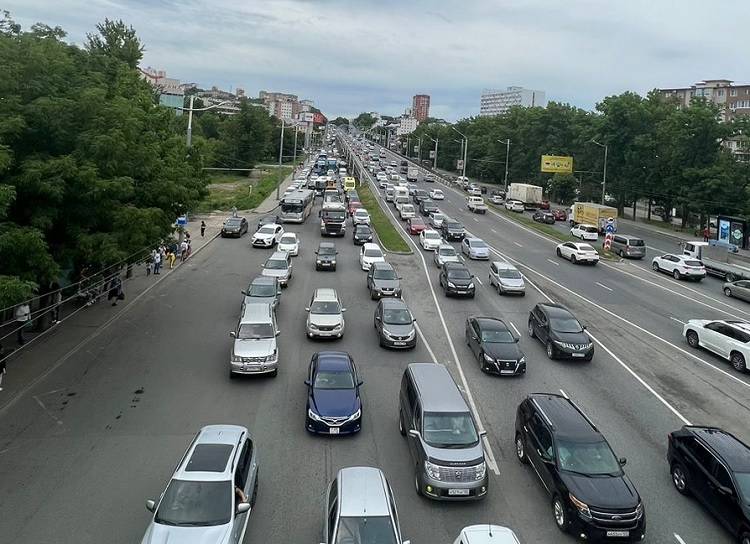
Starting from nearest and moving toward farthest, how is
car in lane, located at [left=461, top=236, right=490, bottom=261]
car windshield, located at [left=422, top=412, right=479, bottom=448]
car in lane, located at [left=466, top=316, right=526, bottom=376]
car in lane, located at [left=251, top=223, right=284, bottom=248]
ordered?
car windshield, located at [left=422, top=412, right=479, bottom=448] → car in lane, located at [left=466, top=316, right=526, bottom=376] → car in lane, located at [left=461, top=236, right=490, bottom=261] → car in lane, located at [left=251, top=223, right=284, bottom=248]

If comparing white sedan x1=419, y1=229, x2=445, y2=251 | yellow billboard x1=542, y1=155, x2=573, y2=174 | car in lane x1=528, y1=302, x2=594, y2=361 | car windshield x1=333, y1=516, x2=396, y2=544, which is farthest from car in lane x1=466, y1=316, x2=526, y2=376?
yellow billboard x1=542, y1=155, x2=573, y2=174

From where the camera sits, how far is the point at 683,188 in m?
59.5

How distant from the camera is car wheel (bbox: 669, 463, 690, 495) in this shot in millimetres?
13352

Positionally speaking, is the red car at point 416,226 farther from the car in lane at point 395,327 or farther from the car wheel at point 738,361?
the car wheel at point 738,361

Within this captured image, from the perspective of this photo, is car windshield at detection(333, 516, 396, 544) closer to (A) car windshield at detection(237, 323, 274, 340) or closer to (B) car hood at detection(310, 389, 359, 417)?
(B) car hood at detection(310, 389, 359, 417)

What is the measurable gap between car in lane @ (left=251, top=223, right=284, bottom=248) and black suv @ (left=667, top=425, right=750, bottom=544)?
1298 inches

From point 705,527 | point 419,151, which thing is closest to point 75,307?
point 705,527

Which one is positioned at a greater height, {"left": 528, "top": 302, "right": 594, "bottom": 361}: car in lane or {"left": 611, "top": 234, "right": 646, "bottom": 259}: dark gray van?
{"left": 611, "top": 234, "right": 646, "bottom": 259}: dark gray van

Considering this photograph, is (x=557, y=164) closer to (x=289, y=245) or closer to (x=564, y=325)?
(x=289, y=245)

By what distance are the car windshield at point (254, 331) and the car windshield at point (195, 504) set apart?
31.2 feet

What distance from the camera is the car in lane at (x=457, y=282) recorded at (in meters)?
30.4

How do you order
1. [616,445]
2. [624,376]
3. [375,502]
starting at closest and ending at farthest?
[375,502]
[616,445]
[624,376]

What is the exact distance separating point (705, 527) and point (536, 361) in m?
9.93

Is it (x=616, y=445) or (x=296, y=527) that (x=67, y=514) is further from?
(x=616, y=445)
